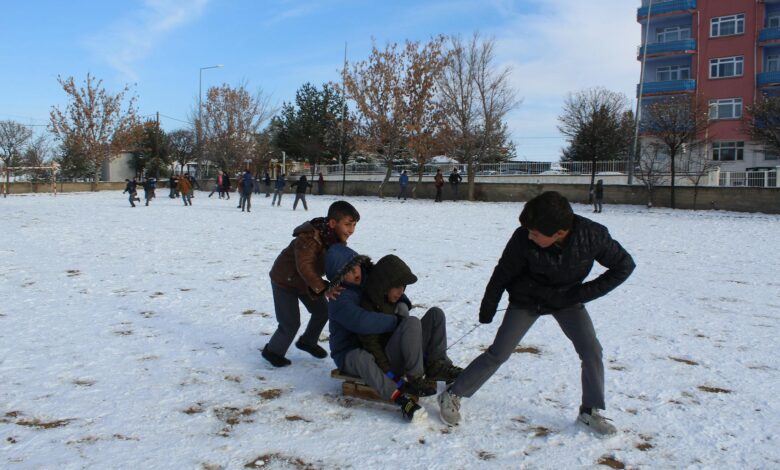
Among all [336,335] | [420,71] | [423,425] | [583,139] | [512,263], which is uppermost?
[420,71]

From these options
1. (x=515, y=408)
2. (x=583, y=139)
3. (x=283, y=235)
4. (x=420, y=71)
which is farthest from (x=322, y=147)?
(x=515, y=408)

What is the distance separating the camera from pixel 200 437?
11.8 ft

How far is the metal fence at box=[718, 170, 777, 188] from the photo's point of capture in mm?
27297

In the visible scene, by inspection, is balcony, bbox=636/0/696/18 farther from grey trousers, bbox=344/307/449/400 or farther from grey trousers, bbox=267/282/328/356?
grey trousers, bbox=344/307/449/400

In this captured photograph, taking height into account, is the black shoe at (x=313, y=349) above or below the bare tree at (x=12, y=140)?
below

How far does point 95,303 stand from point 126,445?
4258 millimetres

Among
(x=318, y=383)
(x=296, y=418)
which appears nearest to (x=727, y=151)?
(x=318, y=383)

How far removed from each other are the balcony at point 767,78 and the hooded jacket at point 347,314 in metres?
43.6

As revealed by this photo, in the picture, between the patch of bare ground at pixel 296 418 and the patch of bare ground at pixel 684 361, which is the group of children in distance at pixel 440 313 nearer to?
the patch of bare ground at pixel 296 418

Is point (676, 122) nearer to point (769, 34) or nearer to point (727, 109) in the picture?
point (727, 109)

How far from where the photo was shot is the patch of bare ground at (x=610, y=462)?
3330 mm

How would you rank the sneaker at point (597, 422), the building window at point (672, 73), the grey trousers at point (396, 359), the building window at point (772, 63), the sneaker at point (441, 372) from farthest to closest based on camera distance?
the building window at point (672, 73) < the building window at point (772, 63) < the sneaker at point (441, 372) < the grey trousers at point (396, 359) < the sneaker at point (597, 422)

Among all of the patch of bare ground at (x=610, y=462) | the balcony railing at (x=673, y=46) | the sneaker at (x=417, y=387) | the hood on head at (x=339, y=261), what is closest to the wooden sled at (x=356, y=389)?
the sneaker at (x=417, y=387)

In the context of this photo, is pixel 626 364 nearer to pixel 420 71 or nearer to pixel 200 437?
pixel 200 437
